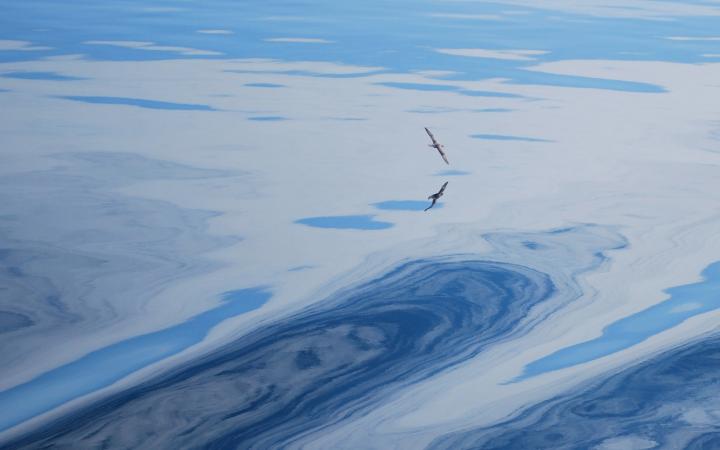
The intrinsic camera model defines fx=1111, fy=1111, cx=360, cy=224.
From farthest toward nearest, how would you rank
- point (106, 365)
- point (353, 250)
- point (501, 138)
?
1. point (501, 138)
2. point (353, 250)
3. point (106, 365)

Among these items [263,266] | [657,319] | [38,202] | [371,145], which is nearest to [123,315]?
[263,266]

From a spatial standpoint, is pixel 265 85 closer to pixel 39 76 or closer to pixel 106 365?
pixel 39 76

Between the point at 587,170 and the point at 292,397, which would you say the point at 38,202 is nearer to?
the point at 292,397

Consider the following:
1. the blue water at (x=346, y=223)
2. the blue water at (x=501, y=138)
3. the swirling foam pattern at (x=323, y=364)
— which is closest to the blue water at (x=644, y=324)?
the swirling foam pattern at (x=323, y=364)

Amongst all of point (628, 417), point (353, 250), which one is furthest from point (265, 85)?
point (628, 417)

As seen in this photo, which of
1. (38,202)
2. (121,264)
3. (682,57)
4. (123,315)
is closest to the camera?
(123,315)
